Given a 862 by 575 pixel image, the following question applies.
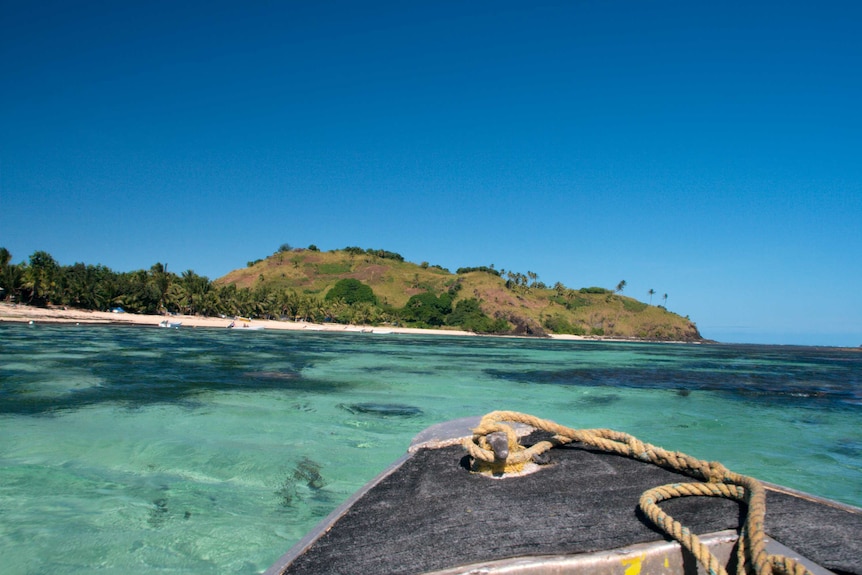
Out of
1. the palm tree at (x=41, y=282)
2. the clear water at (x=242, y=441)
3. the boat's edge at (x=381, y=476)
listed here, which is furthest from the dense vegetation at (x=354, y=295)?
the boat's edge at (x=381, y=476)

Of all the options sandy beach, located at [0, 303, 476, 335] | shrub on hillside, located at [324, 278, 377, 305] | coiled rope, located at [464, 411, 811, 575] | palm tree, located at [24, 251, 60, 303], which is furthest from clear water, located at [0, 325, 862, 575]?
shrub on hillside, located at [324, 278, 377, 305]

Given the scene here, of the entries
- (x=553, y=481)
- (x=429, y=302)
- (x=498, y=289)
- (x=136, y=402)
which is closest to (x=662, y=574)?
(x=553, y=481)

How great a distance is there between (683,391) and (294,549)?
17402 millimetres

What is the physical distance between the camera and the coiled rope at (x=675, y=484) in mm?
1973

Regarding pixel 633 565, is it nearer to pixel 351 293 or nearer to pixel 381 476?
pixel 381 476

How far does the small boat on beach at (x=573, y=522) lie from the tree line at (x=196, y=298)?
68158mm

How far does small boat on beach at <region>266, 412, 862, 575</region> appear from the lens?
2.08 m

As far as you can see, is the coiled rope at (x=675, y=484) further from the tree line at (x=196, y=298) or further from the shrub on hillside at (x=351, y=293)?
the shrub on hillside at (x=351, y=293)

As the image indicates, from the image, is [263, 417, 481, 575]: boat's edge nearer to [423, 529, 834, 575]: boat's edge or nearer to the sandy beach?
[423, 529, 834, 575]: boat's edge

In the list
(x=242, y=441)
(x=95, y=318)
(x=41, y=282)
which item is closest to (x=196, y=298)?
(x=95, y=318)

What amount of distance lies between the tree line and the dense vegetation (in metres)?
0.15

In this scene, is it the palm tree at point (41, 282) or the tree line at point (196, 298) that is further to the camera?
the tree line at point (196, 298)

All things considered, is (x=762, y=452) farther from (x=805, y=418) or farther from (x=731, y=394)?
(x=731, y=394)

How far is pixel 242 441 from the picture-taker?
7574 millimetres
